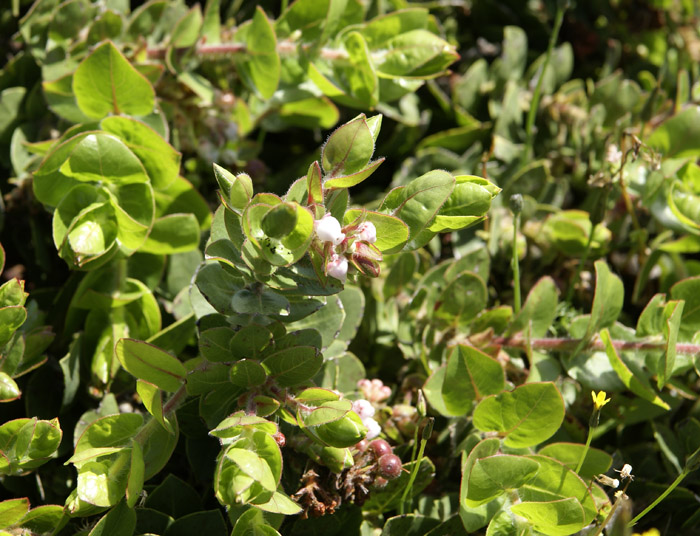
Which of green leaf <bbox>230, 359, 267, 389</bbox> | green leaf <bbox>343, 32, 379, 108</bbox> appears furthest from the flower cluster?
green leaf <bbox>343, 32, 379, 108</bbox>

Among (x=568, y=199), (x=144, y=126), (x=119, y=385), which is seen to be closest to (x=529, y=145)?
(x=568, y=199)

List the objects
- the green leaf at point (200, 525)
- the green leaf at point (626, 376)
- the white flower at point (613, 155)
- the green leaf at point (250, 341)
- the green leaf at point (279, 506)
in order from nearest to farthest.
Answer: the green leaf at point (279, 506) < the green leaf at point (250, 341) < the green leaf at point (200, 525) < the green leaf at point (626, 376) < the white flower at point (613, 155)

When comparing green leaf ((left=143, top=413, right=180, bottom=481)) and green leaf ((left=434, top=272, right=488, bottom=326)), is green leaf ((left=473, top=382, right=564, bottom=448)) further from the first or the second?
green leaf ((left=143, top=413, right=180, bottom=481))

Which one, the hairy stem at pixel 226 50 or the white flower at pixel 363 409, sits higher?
the hairy stem at pixel 226 50

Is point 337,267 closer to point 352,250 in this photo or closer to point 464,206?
point 352,250

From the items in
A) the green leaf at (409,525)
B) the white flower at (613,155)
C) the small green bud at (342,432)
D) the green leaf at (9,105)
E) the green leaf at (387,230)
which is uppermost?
the green leaf at (387,230)

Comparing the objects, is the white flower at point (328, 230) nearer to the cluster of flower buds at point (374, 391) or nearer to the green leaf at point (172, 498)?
the cluster of flower buds at point (374, 391)

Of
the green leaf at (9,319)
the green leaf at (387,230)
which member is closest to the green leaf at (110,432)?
the green leaf at (9,319)

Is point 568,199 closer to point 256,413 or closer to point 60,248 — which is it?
point 256,413

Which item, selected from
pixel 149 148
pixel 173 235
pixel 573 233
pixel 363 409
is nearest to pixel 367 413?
pixel 363 409
